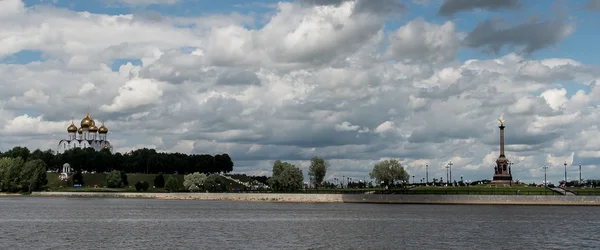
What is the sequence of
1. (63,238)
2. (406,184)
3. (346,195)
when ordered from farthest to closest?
(406,184) → (346,195) → (63,238)

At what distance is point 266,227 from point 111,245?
73.6ft

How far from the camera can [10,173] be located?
188 metres

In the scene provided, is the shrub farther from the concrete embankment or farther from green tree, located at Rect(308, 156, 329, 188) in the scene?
green tree, located at Rect(308, 156, 329, 188)

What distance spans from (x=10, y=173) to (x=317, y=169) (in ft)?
245

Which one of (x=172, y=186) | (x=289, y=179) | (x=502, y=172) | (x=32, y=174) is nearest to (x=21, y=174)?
(x=32, y=174)

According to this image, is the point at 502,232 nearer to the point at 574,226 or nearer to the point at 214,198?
the point at 574,226

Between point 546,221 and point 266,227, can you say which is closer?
point 266,227

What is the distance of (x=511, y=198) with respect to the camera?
405 feet

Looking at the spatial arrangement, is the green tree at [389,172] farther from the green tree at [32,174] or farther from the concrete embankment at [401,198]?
the green tree at [32,174]

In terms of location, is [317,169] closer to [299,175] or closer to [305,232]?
[299,175]

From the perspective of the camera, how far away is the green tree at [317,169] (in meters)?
172

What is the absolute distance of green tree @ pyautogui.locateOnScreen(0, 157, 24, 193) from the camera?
614 ft

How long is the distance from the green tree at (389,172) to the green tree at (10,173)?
85.6 metres

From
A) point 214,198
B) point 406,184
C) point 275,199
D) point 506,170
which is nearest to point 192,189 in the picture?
point 214,198
